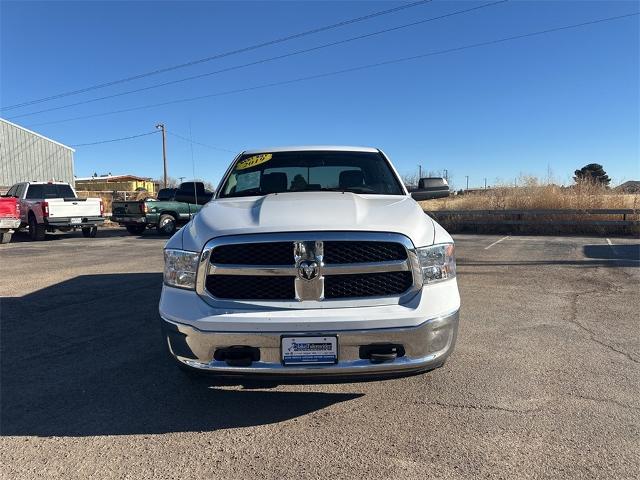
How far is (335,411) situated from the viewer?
3.09m

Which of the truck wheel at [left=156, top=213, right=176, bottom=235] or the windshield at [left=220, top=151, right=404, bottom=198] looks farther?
the truck wheel at [left=156, top=213, right=176, bottom=235]

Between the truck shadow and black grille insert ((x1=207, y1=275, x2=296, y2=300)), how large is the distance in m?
0.86

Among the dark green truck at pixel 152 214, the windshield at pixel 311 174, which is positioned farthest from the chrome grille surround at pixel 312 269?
the dark green truck at pixel 152 214

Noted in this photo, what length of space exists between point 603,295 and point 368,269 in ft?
17.2

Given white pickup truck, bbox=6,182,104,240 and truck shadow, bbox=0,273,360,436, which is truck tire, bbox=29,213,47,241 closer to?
white pickup truck, bbox=6,182,104,240

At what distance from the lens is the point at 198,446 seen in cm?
270

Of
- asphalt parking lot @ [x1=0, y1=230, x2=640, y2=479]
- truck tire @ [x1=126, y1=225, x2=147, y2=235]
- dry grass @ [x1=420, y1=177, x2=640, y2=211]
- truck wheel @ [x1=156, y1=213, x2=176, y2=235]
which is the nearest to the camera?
asphalt parking lot @ [x1=0, y1=230, x2=640, y2=479]

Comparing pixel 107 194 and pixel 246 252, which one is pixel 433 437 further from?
pixel 107 194

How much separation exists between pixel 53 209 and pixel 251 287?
15366mm

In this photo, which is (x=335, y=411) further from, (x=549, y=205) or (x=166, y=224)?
(x=549, y=205)

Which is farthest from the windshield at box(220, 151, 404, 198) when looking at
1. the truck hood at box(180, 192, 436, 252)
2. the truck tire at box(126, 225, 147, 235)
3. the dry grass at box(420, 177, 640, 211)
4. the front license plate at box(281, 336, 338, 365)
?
the dry grass at box(420, 177, 640, 211)

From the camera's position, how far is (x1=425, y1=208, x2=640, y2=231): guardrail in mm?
15680

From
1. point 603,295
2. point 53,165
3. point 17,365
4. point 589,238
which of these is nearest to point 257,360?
point 17,365

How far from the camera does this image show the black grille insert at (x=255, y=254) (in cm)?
279
